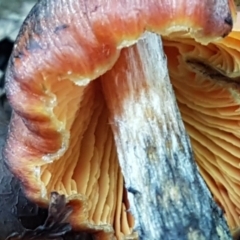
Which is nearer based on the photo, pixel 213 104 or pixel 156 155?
pixel 156 155

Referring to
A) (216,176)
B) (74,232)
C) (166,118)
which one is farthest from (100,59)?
(216,176)


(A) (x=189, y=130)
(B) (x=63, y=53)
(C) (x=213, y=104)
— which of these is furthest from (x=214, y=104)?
(B) (x=63, y=53)

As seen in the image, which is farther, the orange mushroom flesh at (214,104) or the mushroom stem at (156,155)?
the orange mushroom flesh at (214,104)

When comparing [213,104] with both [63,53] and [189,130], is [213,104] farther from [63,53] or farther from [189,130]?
[63,53]

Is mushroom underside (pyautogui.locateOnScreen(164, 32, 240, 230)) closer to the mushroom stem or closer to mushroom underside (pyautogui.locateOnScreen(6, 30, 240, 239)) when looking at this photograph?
mushroom underside (pyautogui.locateOnScreen(6, 30, 240, 239))

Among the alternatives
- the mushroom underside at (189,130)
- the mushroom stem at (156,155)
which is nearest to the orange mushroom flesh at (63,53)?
the mushroom underside at (189,130)

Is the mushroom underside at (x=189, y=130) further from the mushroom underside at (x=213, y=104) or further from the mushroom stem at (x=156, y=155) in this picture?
the mushroom stem at (x=156, y=155)

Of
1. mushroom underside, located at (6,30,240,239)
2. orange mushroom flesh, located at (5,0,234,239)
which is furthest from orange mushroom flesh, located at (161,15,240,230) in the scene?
orange mushroom flesh, located at (5,0,234,239)

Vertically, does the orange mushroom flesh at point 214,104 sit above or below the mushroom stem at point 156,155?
above
